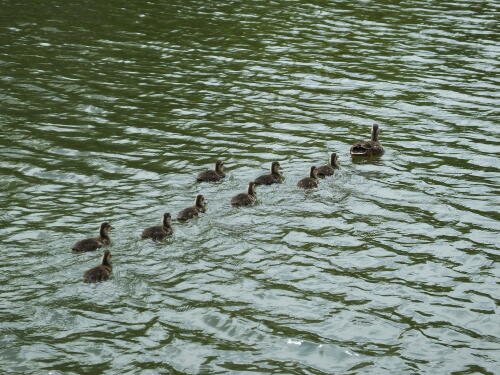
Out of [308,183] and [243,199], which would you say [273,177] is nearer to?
[308,183]

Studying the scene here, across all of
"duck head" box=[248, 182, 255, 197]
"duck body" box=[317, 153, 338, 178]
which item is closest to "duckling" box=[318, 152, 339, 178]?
"duck body" box=[317, 153, 338, 178]

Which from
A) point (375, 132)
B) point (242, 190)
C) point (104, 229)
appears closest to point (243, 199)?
point (242, 190)

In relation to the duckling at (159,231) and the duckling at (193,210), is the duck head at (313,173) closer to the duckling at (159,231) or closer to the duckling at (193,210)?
the duckling at (193,210)

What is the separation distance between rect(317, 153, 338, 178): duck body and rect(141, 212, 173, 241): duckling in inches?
146

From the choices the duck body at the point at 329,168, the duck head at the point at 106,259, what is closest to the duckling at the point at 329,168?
the duck body at the point at 329,168

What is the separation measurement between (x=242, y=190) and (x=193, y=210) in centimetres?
167

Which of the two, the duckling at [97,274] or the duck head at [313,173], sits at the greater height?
the duck head at [313,173]

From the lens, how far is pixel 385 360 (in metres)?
10.7

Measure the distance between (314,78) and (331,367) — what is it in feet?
42.2

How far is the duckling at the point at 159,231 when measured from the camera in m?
13.2

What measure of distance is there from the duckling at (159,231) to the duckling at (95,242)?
538 mm

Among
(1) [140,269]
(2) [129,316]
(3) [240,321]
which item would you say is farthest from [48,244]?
(3) [240,321]

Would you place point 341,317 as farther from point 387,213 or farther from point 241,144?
point 241,144

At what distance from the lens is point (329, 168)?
16.3 metres
